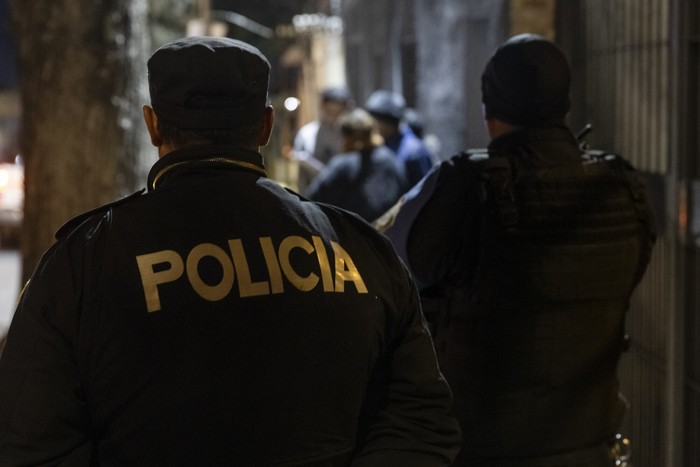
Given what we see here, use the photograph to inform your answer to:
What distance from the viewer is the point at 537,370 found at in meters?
3.15

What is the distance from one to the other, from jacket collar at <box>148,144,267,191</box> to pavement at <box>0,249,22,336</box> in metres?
7.99

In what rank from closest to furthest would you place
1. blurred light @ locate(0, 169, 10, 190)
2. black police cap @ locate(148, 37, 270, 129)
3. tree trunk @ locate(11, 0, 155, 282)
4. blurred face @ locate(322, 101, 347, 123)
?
1. black police cap @ locate(148, 37, 270, 129)
2. tree trunk @ locate(11, 0, 155, 282)
3. blurred face @ locate(322, 101, 347, 123)
4. blurred light @ locate(0, 169, 10, 190)

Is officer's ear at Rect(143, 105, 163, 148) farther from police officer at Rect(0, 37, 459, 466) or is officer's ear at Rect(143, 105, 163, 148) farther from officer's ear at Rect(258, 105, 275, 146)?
officer's ear at Rect(258, 105, 275, 146)

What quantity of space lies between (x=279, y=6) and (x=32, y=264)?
20240 millimetres

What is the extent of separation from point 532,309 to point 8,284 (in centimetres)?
1166

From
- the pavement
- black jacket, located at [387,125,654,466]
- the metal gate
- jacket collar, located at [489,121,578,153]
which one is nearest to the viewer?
black jacket, located at [387,125,654,466]

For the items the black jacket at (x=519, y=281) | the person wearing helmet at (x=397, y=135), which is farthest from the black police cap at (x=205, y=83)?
the person wearing helmet at (x=397, y=135)

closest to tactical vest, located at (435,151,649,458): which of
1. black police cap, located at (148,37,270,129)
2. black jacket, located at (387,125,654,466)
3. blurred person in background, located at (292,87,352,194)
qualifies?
black jacket, located at (387,125,654,466)

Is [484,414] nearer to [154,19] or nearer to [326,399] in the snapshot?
[326,399]

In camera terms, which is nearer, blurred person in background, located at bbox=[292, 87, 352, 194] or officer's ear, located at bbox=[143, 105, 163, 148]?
officer's ear, located at bbox=[143, 105, 163, 148]

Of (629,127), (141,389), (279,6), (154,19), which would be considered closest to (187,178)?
(141,389)

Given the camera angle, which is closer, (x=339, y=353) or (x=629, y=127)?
(x=339, y=353)

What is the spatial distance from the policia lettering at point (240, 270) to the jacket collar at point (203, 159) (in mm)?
170

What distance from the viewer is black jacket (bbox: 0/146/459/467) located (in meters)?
2.01
